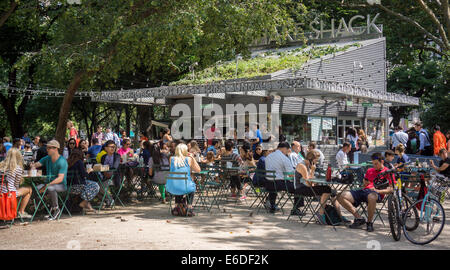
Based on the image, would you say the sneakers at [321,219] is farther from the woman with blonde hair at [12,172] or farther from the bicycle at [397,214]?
the woman with blonde hair at [12,172]

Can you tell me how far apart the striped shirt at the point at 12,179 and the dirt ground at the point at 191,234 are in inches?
25.9

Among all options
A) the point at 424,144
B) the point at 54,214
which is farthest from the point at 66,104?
the point at 424,144

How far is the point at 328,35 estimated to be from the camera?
27016 millimetres

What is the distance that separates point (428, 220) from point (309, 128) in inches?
598

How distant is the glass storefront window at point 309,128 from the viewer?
67.9 ft

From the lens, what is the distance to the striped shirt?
24.1 ft

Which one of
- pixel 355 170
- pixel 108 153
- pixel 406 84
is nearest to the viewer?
pixel 108 153

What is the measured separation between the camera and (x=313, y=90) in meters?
18.0

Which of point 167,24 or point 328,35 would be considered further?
point 328,35

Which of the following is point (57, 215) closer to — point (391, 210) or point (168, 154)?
point (168, 154)

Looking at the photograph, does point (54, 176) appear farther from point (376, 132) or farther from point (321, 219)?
point (376, 132)

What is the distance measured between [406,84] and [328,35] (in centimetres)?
1270

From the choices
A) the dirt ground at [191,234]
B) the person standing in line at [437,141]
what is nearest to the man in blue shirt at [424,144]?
the person standing in line at [437,141]

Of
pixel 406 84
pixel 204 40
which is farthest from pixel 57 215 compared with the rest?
pixel 406 84
